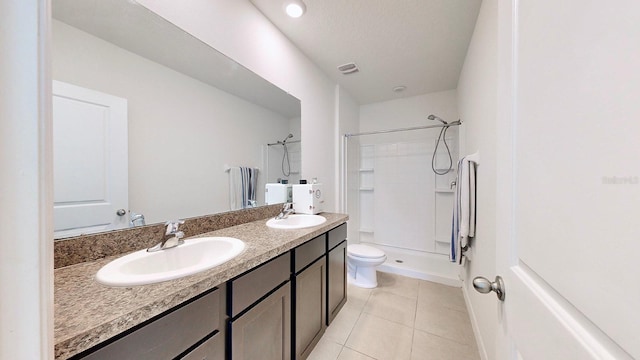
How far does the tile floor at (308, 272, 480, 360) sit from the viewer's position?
153cm

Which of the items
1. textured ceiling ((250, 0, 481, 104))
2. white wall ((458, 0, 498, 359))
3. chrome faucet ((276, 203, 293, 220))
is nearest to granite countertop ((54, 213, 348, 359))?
chrome faucet ((276, 203, 293, 220))

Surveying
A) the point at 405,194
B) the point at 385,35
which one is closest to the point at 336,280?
the point at 405,194

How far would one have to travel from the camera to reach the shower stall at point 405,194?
9.39ft

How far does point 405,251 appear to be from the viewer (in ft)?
10.2

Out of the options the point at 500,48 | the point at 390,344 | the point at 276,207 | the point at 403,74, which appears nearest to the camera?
Answer: the point at 500,48

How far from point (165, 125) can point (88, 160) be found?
0.37 meters

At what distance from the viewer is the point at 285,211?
6.11 ft

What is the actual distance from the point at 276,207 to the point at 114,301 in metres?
1.33

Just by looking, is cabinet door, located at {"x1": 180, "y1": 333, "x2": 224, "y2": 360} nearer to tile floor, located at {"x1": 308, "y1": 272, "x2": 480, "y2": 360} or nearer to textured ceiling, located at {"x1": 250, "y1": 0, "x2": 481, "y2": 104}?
tile floor, located at {"x1": 308, "y1": 272, "x2": 480, "y2": 360}

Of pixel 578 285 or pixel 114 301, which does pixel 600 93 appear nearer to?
pixel 578 285

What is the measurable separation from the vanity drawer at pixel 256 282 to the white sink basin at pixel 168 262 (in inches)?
4.6

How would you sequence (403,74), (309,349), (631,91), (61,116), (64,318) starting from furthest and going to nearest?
1. (403,74)
2. (309,349)
3. (61,116)
4. (64,318)
5. (631,91)

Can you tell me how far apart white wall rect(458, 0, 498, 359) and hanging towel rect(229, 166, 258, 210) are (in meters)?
1.60

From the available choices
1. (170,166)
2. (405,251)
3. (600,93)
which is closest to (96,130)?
(170,166)
